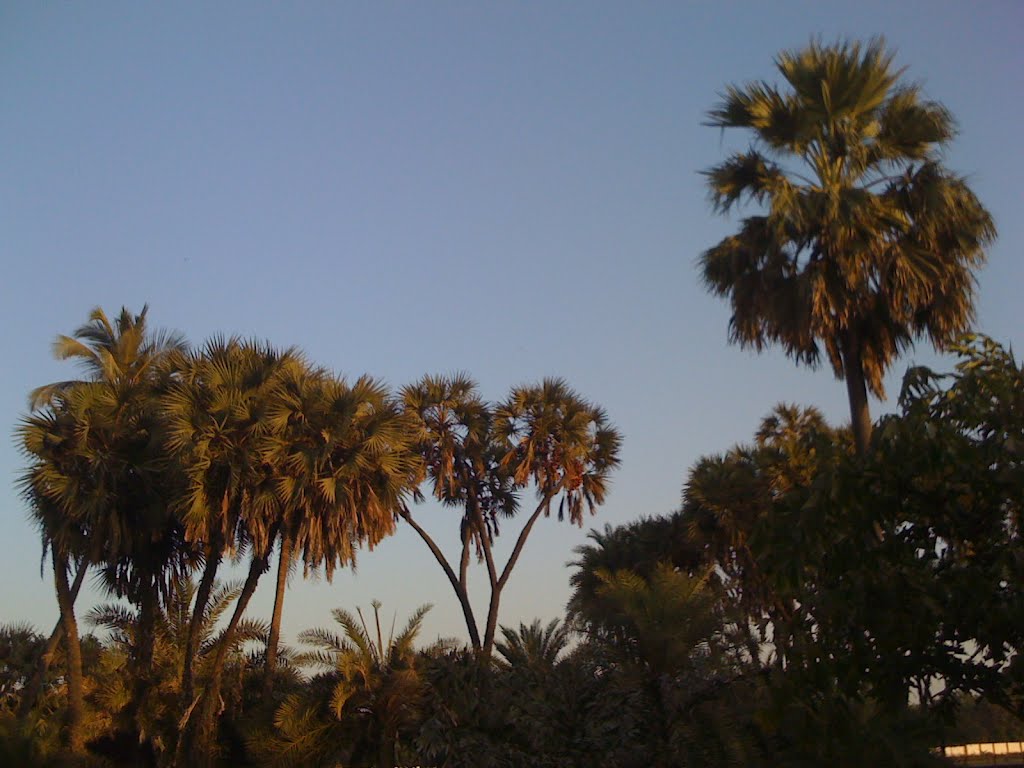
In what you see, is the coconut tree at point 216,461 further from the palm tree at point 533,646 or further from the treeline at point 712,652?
the palm tree at point 533,646

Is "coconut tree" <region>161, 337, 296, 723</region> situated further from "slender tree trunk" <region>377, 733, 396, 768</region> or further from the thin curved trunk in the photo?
"slender tree trunk" <region>377, 733, 396, 768</region>

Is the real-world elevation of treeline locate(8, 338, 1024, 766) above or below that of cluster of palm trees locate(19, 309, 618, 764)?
below

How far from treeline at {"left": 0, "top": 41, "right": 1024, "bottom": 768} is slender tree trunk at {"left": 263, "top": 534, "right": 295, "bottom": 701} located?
2.2 inches

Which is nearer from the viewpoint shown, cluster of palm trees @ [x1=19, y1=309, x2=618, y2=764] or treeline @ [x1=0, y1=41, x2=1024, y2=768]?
treeline @ [x1=0, y1=41, x2=1024, y2=768]

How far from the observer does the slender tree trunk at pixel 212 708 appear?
24359 millimetres

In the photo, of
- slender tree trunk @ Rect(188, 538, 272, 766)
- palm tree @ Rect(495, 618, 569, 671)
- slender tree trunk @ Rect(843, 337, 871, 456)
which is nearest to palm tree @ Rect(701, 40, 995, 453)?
slender tree trunk @ Rect(843, 337, 871, 456)

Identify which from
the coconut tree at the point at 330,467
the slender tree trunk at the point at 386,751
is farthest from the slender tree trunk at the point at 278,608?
the slender tree trunk at the point at 386,751

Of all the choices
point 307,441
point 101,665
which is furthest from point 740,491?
point 101,665

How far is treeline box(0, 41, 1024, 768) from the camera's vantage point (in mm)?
10594

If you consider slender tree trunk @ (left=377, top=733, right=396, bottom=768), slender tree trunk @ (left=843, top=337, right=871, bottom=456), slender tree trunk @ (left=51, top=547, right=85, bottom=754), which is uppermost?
slender tree trunk @ (left=843, top=337, right=871, bottom=456)

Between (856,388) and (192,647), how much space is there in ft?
49.6

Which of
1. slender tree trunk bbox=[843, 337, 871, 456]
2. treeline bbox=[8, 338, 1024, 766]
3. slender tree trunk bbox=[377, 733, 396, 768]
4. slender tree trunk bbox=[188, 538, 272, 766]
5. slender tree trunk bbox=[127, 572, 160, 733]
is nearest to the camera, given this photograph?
treeline bbox=[8, 338, 1024, 766]

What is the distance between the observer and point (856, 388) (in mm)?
20812

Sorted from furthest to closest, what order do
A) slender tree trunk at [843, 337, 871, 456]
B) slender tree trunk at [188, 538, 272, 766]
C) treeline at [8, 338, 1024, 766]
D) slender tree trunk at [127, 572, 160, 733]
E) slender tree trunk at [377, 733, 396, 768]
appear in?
slender tree trunk at [127, 572, 160, 733] → slender tree trunk at [188, 538, 272, 766] → slender tree trunk at [377, 733, 396, 768] → slender tree trunk at [843, 337, 871, 456] → treeline at [8, 338, 1024, 766]
